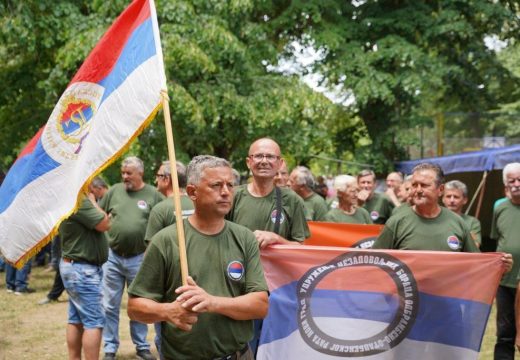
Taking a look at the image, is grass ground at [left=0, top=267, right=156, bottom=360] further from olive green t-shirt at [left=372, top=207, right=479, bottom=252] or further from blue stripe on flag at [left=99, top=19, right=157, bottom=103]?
blue stripe on flag at [left=99, top=19, right=157, bottom=103]

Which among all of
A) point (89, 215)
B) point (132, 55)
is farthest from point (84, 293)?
point (132, 55)

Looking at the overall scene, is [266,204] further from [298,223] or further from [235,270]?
[235,270]

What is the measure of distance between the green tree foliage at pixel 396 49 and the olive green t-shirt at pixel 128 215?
A: 10961 millimetres

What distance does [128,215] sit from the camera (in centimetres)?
871

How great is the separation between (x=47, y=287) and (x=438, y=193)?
10261mm

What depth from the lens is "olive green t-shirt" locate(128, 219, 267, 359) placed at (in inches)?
161

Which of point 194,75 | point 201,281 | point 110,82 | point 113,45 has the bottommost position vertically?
point 201,281

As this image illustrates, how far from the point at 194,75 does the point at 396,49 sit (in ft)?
20.2

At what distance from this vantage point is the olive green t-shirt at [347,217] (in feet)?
31.2

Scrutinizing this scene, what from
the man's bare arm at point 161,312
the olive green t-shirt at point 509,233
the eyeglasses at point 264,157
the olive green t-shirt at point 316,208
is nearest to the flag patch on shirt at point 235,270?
the man's bare arm at point 161,312

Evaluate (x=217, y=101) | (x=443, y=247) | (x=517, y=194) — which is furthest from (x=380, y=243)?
(x=217, y=101)

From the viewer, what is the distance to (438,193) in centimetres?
612

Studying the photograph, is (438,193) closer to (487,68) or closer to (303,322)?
(303,322)

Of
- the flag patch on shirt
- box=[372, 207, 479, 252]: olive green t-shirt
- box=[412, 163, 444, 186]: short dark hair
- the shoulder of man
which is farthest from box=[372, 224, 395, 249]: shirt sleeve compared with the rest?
the flag patch on shirt
